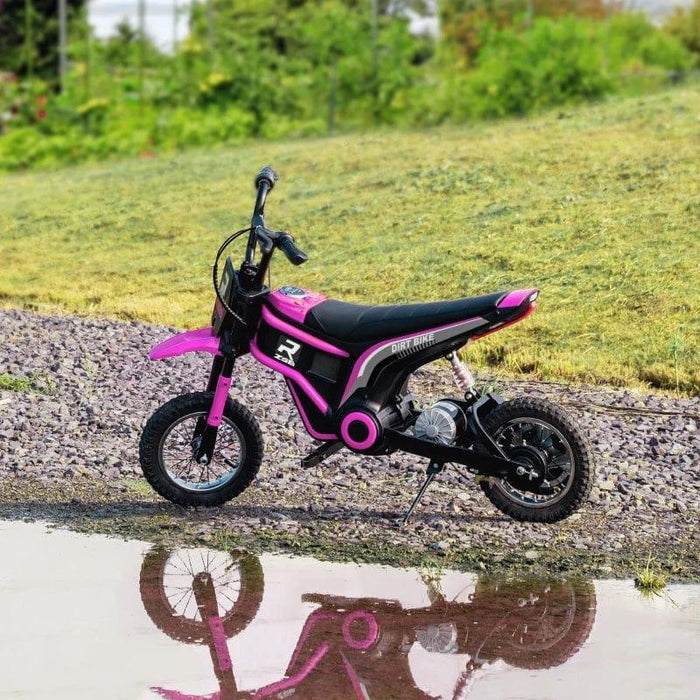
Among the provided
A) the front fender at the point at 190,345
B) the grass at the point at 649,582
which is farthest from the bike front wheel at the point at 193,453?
the grass at the point at 649,582

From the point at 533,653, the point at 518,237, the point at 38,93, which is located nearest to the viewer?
the point at 533,653

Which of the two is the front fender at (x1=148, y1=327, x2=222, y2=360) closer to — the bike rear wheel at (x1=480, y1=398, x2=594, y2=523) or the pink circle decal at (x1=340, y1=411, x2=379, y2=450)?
the pink circle decal at (x1=340, y1=411, x2=379, y2=450)

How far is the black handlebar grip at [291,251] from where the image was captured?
697 cm

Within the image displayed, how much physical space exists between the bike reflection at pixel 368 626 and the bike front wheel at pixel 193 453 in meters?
0.82

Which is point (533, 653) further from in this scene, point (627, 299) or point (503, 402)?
point (627, 299)

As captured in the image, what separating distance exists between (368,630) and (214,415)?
1990mm

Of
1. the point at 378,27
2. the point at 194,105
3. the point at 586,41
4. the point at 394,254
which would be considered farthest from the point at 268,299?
the point at 378,27

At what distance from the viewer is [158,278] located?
54.2ft

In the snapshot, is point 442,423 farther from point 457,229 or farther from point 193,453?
point 457,229

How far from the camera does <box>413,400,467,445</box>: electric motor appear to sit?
7.22 meters

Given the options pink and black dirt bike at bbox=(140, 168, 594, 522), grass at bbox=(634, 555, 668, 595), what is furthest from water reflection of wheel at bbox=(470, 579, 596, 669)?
pink and black dirt bike at bbox=(140, 168, 594, 522)

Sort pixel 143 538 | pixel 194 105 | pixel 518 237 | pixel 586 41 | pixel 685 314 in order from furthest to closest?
pixel 194 105 < pixel 586 41 < pixel 518 237 < pixel 685 314 < pixel 143 538

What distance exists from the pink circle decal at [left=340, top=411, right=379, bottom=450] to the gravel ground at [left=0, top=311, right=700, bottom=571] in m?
0.40

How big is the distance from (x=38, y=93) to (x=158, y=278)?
17.9 metres
